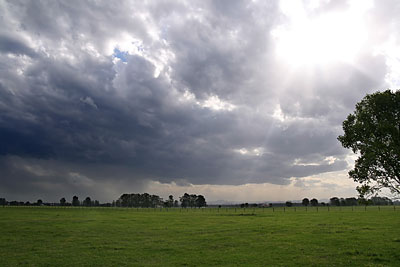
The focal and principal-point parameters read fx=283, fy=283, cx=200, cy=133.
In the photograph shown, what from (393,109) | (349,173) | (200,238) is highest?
(393,109)

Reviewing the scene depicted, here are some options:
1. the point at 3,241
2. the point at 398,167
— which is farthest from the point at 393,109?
the point at 3,241

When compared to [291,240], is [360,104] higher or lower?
higher

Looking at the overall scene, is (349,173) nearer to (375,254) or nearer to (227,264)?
(375,254)

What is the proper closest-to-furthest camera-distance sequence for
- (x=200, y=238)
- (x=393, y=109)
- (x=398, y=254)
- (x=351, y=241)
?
(x=398, y=254) < (x=393, y=109) < (x=351, y=241) < (x=200, y=238)

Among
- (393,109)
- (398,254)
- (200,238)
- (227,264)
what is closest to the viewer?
(227,264)

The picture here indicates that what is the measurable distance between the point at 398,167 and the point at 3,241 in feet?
145

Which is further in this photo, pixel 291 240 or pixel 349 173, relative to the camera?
pixel 291 240

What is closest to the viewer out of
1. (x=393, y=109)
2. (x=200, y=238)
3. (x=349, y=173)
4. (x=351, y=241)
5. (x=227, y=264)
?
(x=227, y=264)

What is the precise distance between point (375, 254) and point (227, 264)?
1393cm

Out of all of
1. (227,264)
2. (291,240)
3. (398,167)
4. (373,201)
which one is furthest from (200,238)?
(398,167)

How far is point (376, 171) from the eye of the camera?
2839cm

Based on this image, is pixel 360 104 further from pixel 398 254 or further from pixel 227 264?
pixel 227 264

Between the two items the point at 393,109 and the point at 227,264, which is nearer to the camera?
the point at 227,264

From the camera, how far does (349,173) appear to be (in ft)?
97.1
